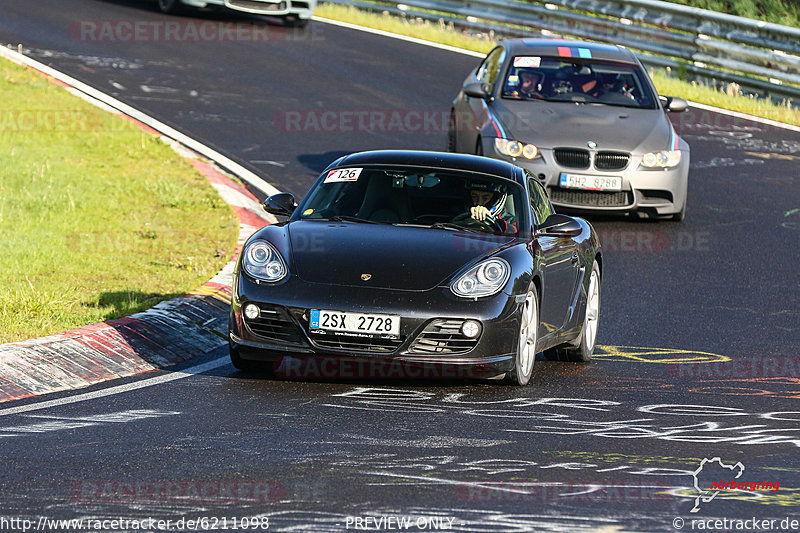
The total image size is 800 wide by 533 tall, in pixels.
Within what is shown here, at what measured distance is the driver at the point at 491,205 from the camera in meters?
9.39

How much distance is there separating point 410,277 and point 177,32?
18.1 meters

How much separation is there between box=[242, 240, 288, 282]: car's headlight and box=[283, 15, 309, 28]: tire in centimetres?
1845

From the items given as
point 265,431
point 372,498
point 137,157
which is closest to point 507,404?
point 265,431

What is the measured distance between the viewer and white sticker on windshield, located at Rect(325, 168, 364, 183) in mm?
9719

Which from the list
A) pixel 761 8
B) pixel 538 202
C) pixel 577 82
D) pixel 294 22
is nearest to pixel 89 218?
pixel 538 202

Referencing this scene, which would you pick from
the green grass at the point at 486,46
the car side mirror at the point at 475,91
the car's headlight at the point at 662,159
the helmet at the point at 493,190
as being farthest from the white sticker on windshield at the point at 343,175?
the green grass at the point at 486,46

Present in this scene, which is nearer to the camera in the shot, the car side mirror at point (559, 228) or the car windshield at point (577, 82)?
the car side mirror at point (559, 228)

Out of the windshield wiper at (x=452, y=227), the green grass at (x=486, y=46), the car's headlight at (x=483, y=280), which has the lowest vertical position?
the green grass at (x=486, y=46)

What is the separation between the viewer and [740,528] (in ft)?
17.9

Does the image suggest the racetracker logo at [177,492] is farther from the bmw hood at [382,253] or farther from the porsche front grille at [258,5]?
the porsche front grille at [258,5]

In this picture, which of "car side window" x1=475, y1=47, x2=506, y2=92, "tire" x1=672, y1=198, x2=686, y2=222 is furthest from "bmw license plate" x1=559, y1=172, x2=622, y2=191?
"car side window" x1=475, y1=47, x2=506, y2=92

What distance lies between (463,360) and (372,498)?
2.57 meters

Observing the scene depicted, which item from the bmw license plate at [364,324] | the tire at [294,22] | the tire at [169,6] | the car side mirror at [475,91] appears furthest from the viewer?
the tire at [294,22]

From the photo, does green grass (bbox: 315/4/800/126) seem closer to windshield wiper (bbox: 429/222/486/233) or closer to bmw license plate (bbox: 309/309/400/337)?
windshield wiper (bbox: 429/222/486/233)
